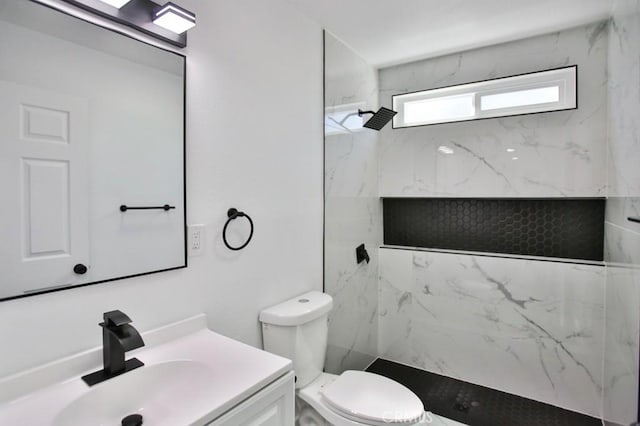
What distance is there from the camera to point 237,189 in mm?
1630

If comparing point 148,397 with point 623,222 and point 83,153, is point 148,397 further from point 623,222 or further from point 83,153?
point 623,222

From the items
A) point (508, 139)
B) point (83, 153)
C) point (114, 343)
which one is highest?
point (508, 139)

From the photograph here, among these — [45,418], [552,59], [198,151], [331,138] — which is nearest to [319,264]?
[331,138]

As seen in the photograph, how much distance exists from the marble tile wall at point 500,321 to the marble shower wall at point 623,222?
15 centimetres

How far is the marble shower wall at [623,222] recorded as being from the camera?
1396 millimetres

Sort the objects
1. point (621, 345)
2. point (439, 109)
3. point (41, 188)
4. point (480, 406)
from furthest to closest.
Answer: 1. point (439, 109)
2. point (480, 406)
3. point (621, 345)
4. point (41, 188)

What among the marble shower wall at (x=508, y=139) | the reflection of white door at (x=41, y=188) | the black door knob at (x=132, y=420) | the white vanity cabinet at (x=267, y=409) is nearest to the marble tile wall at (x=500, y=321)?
the marble shower wall at (x=508, y=139)

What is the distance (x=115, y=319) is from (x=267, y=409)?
22.0 inches

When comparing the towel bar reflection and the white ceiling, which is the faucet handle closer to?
the towel bar reflection

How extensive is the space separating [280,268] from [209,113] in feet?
2.89

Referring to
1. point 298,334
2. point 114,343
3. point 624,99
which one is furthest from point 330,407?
point 624,99

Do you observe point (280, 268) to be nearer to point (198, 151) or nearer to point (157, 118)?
point (198, 151)

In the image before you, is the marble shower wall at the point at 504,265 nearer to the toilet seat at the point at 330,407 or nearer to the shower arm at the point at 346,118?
the shower arm at the point at 346,118

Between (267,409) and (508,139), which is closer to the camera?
(267,409)
